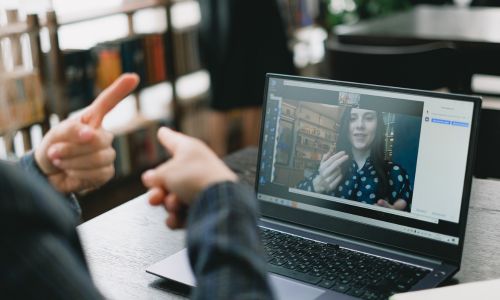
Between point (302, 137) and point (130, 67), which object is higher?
point (302, 137)

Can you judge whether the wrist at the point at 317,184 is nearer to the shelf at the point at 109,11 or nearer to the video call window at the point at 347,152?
the video call window at the point at 347,152

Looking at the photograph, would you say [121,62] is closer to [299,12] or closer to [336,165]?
[299,12]

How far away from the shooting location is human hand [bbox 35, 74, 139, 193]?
3.58 feet

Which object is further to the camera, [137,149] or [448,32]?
[137,149]

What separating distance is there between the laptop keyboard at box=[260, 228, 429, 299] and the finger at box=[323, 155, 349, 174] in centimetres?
14

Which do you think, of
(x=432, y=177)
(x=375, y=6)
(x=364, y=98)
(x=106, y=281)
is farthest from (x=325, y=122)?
(x=375, y=6)

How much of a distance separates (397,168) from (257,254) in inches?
20.7

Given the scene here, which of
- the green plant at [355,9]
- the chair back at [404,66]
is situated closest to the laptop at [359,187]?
the chair back at [404,66]

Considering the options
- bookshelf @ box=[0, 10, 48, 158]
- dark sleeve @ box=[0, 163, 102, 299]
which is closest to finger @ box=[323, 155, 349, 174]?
dark sleeve @ box=[0, 163, 102, 299]

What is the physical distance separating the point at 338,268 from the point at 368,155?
22 cm

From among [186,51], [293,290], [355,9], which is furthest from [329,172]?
[355,9]

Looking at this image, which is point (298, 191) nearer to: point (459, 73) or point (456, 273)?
point (456, 273)

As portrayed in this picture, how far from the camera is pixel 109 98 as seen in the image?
113 cm

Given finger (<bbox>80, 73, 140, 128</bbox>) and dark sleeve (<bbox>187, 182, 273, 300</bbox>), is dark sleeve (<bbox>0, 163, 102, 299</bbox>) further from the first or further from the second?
finger (<bbox>80, 73, 140, 128</bbox>)
